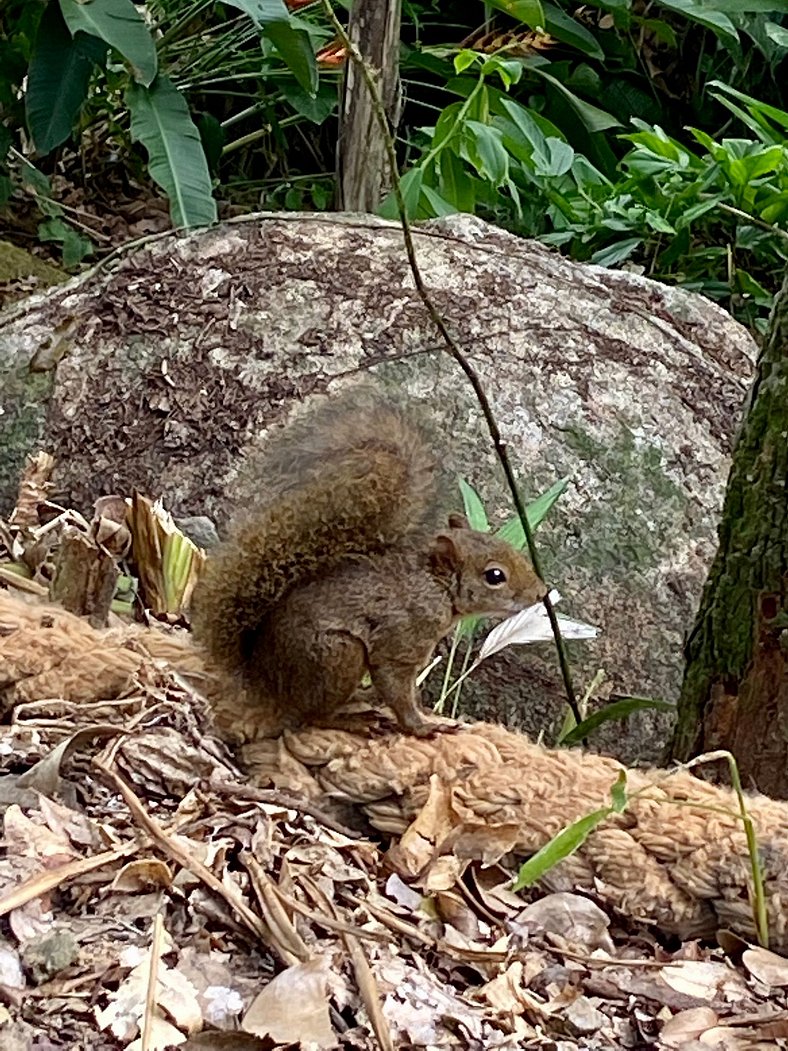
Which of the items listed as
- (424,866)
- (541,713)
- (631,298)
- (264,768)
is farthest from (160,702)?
(631,298)

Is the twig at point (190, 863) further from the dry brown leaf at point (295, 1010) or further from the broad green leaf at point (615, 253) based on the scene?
the broad green leaf at point (615, 253)

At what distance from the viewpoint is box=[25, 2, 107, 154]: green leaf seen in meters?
5.50

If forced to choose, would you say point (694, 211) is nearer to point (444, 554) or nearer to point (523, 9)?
point (523, 9)

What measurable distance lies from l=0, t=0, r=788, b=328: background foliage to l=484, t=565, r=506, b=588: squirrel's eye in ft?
10.7

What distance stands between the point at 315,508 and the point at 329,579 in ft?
0.43

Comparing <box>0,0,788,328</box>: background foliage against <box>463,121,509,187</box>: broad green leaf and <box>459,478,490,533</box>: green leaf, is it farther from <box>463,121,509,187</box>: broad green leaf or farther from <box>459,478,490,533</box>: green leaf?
<box>459,478,490,533</box>: green leaf

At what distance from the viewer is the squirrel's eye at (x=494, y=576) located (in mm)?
2107

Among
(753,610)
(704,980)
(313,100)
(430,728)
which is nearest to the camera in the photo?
(704,980)

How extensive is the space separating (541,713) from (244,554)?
1837 mm

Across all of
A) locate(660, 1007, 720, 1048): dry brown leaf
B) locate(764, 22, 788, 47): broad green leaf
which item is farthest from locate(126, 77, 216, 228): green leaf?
locate(660, 1007, 720, 1048): dry brown leaf

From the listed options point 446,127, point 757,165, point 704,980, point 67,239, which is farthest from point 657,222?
point 704,980

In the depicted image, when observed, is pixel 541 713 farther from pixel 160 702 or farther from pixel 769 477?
pixel 160 702

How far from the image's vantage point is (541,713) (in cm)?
357

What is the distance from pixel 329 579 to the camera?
6.38 ft
